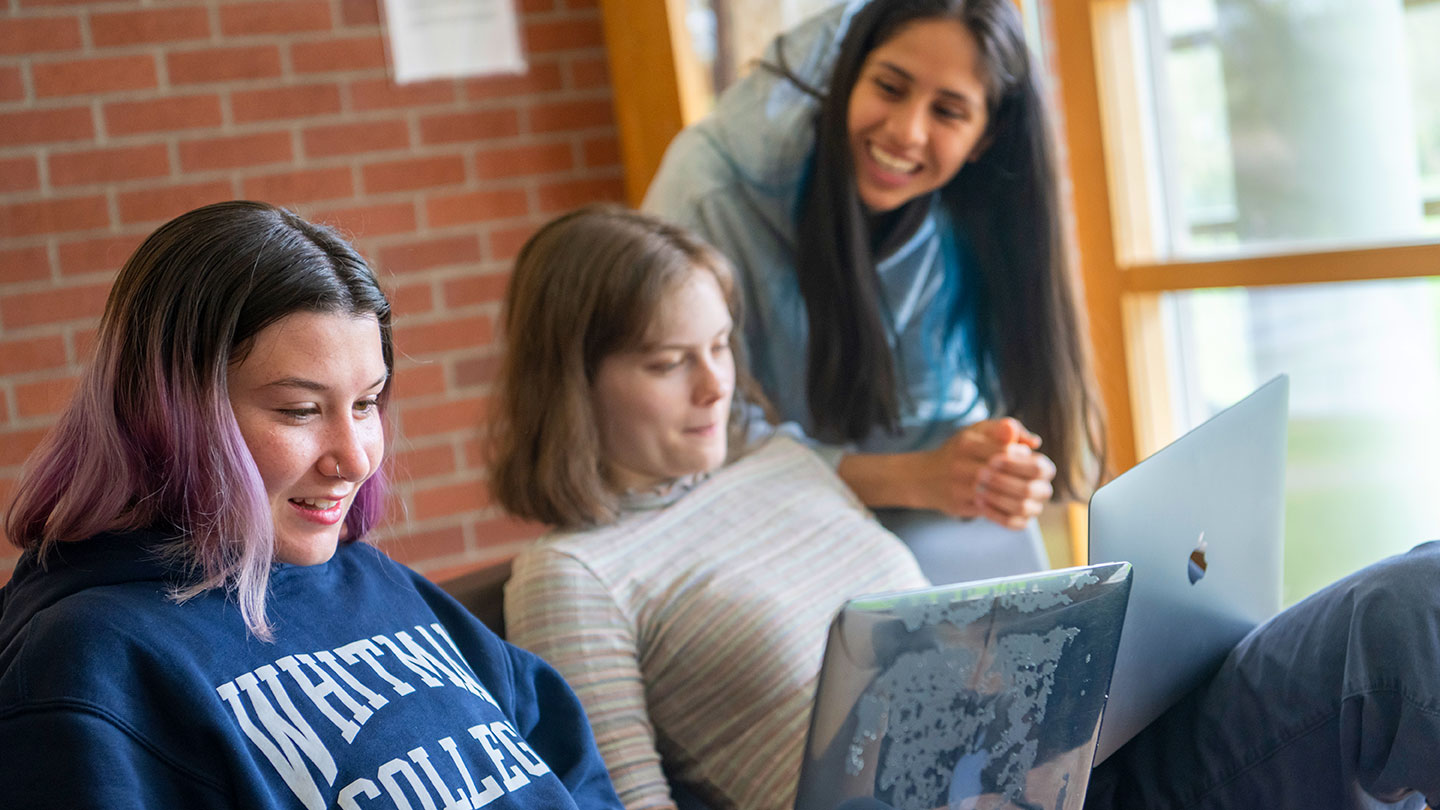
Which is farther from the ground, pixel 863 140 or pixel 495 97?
pixel 495 97

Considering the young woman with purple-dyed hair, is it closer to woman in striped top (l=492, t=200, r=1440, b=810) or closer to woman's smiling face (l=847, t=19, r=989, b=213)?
woman in striped top (l=492, t=200, r=1440, b=810)

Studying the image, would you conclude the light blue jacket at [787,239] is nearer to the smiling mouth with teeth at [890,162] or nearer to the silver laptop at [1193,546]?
the smiling mouth with teeth at [890,162]

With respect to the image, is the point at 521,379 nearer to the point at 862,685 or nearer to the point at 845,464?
the point at 845,464

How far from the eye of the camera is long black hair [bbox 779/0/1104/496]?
1891mm

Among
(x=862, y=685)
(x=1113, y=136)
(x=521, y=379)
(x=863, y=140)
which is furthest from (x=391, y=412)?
(x=1113, y=136)

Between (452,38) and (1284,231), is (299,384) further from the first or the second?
(452,38)

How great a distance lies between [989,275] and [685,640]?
0.86m

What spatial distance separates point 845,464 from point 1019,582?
96 cm

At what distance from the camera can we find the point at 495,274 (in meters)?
2.76

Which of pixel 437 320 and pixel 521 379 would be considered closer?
pixel 521 379

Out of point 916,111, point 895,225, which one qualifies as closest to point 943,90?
point 916,111

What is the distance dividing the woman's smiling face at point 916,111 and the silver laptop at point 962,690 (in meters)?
1.09

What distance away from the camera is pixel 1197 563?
120cm

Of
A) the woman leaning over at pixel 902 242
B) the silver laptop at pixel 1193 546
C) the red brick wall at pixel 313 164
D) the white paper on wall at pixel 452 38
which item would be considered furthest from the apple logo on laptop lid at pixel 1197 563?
the white paper on wall at pixel 452 38
